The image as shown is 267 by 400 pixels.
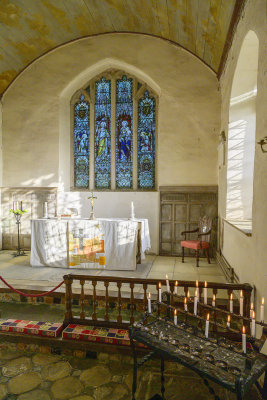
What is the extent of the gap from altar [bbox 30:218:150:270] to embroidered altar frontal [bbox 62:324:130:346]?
2.24 metres

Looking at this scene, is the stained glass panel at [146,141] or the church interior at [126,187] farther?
the stained glass panel at [146,141]

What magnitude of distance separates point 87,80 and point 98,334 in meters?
6.27

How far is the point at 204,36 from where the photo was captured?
5773mm

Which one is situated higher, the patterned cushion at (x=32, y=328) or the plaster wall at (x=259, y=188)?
the plaster wall at (x=259, y=188)

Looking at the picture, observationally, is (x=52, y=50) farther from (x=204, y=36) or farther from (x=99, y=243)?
(x=99, y=243)

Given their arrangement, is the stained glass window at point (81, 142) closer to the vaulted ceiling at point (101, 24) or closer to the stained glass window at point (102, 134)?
the stained glass window at point (102, 134)

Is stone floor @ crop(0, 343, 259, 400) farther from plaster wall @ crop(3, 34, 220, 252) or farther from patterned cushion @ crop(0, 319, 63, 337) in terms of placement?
plaster wall @ crop(3, 34, 220, 252)

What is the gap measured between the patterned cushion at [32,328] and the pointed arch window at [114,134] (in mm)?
4406

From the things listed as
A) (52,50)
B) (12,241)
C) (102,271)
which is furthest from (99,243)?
(52,50)

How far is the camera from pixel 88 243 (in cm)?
577

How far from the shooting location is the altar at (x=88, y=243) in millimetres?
5664

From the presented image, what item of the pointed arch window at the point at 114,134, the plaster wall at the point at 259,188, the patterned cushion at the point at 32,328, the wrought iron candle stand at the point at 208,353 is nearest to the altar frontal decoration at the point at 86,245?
the pointed arch window at the point at 114,134

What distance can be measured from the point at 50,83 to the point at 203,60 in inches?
142

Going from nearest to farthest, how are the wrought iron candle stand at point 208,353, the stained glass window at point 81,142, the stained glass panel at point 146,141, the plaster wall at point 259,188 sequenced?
Answer: 1. the wrought iron candle stand at point 208,353
2. the plaster wall at point 259,188
3. the stained glass panel at point 146,141
4. the stained glass window at point 81,142
